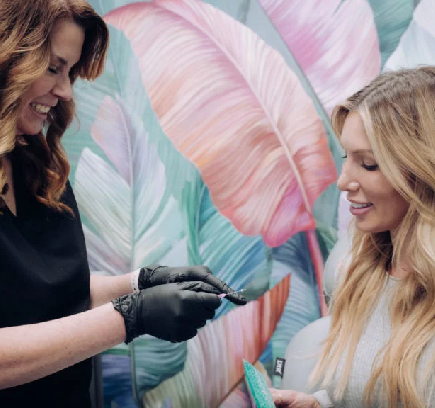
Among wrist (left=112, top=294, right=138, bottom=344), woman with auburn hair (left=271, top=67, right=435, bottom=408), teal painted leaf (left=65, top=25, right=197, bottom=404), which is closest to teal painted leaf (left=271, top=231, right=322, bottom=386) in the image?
teal painted leaf (left=65, top=25, right=197, bottom=404)

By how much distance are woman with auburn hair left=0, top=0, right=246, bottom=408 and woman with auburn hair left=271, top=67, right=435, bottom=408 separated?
14.0 inches

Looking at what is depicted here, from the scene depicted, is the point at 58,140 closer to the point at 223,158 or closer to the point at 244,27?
the point at 223,158

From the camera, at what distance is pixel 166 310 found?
1.09 meters

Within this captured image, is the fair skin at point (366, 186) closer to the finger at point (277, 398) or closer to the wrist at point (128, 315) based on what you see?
the finger at point (277, 398)

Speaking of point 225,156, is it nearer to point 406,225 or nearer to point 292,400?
point 406,225

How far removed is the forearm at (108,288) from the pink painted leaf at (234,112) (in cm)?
52

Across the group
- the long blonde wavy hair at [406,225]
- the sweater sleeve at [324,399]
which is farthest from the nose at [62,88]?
the sweater sleeve at [324,399]

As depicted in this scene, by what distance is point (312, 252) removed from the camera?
1873 mm

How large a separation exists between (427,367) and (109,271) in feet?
3.75

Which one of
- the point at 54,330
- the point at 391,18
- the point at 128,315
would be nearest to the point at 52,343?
the point at 54,330

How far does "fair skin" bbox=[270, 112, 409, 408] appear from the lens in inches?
47.0

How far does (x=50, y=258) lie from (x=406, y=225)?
0.96m

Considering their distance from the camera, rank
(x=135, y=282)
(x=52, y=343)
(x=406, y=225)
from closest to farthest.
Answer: (x=52, y=343) → (x=406, y=225) → (x=135, y=282)

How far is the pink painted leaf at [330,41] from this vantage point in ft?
5.92
